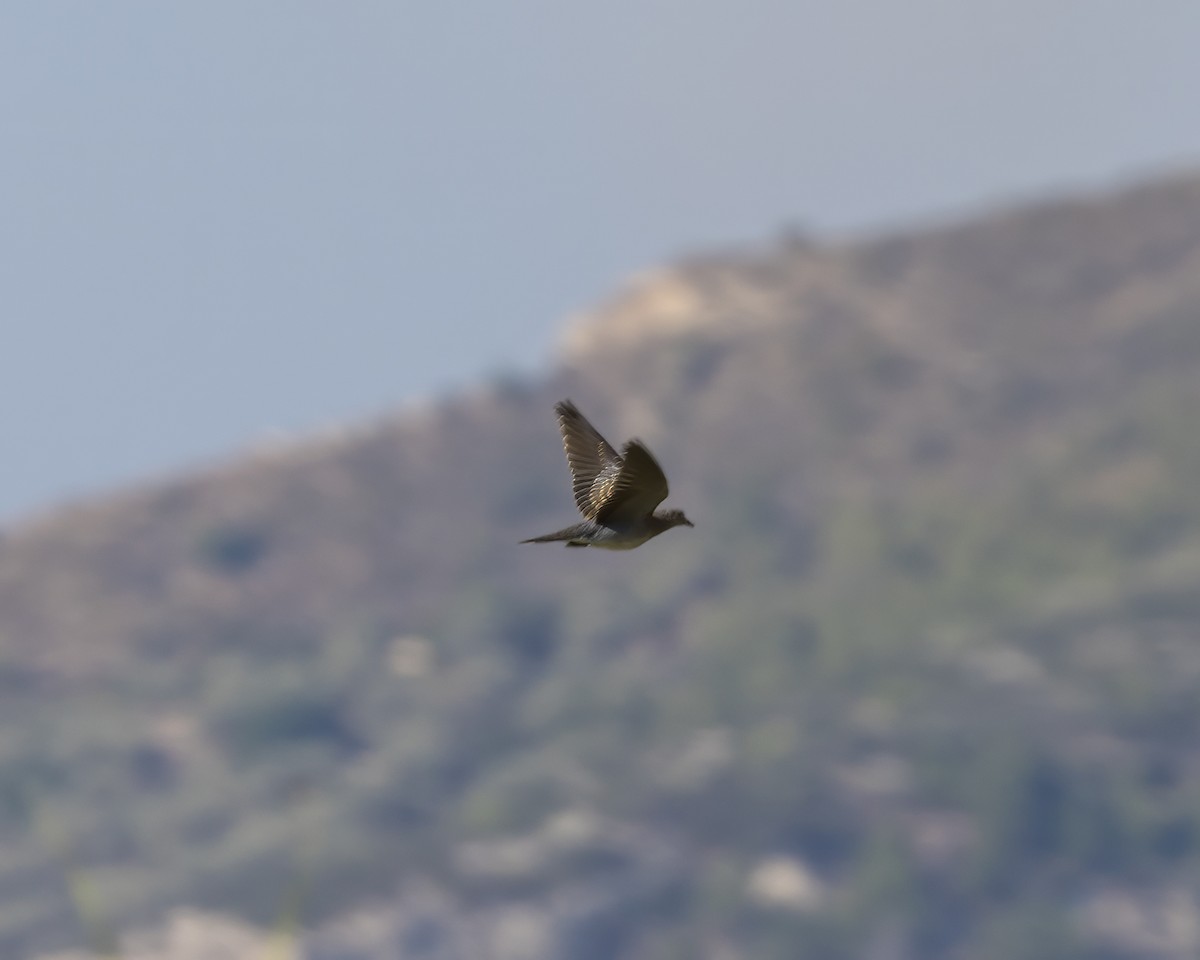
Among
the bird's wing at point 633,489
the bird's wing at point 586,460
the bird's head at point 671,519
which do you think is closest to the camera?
the bird's wing at point 633,489

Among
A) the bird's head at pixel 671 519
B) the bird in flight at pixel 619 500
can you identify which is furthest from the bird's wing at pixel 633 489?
the bird's head at pixel 671 519

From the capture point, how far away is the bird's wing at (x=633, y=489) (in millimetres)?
15695

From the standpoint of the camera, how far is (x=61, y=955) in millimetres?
193000

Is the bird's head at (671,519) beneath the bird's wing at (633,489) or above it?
above

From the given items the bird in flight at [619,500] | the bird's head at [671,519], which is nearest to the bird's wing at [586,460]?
the bird in flight at [619,500]

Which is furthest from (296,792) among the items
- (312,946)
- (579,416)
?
(312,946)

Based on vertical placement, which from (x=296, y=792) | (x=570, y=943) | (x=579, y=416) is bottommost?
(x=296, y=792)

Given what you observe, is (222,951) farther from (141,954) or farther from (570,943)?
(570,943)

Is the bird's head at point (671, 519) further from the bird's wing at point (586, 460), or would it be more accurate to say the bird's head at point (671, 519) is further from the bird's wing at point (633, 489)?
the bird's wing at point (586, 460)

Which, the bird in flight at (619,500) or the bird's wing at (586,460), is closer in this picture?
the bird in flight at (619,500)

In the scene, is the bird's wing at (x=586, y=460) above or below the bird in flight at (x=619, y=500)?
above

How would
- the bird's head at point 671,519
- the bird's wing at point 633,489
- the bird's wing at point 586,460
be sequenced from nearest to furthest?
the bird's wing at point 633,489, the bird's wing at point 586,460, the bird's head at point 671,519

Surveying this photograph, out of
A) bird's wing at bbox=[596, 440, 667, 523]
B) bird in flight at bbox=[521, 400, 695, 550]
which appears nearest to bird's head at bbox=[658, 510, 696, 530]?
bird in flight at bbox=[521, 400, 695, 550]

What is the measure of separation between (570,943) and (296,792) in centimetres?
18449
